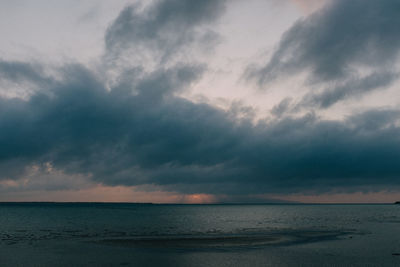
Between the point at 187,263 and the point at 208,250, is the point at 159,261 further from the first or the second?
the point at 208,250

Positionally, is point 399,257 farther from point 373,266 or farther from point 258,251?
point 258,251

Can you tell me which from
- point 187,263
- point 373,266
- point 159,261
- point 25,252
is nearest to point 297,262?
point 373,266

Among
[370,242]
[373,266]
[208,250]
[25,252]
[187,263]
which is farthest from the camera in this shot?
[370,242]

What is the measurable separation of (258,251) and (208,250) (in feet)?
23.4

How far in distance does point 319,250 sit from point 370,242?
13.9m

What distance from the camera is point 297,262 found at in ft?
129

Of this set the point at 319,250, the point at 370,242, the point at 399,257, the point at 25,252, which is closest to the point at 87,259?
the point at 25,252

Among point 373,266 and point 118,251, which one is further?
point 118,251

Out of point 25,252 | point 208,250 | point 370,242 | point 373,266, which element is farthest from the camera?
point 370,242

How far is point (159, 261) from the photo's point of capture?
132ft

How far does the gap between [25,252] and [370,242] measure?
53.4 m

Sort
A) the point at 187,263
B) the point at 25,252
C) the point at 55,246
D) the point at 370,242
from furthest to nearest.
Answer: the point at 370,242 < the point at 55,246 < the point at 25,252 < the point at 187,263

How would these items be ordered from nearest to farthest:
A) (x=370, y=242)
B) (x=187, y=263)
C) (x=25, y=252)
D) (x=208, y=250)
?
(x=187, y=263) < (x=25, y=252) < (x=208, y=250) < (x=370, y=242)

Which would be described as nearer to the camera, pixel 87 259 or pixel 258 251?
pixel 87 259
